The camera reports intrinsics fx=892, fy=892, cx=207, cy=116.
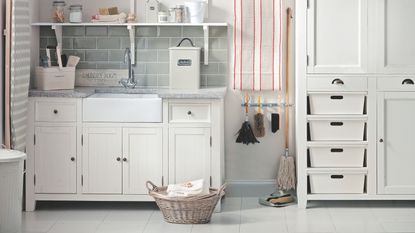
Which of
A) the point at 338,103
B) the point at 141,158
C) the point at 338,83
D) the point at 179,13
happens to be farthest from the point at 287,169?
the point at 179,13

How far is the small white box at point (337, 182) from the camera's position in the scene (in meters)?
6.22

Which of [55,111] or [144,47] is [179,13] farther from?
[55,111]

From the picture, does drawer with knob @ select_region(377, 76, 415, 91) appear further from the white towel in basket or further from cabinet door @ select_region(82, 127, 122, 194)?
cabinet door @ select_region(82, 127, 122, 194)

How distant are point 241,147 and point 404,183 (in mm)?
1280

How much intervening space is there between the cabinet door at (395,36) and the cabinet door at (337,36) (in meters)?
0.10

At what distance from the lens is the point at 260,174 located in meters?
6.81

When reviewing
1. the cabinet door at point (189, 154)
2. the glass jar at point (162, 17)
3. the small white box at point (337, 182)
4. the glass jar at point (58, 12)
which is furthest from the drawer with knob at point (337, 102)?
the glass jar at point (58, 12)

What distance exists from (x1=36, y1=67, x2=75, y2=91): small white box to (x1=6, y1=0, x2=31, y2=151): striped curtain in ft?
0.52

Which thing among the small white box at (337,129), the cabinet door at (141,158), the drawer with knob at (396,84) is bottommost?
the cabinet door at (141,158)

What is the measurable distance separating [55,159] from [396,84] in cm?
240

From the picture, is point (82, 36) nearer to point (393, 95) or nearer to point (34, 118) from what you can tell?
point (34, 118)

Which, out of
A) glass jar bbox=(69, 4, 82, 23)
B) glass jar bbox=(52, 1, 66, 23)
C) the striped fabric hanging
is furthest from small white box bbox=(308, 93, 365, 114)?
glass jar bbox=(52, 1, 66, 23)

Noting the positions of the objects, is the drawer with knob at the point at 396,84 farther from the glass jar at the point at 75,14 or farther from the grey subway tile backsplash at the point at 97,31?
the glass jar at the point at 75,14

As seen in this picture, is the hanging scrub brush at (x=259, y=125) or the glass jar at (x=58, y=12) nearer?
the glass jar at (x=58, y=12)
